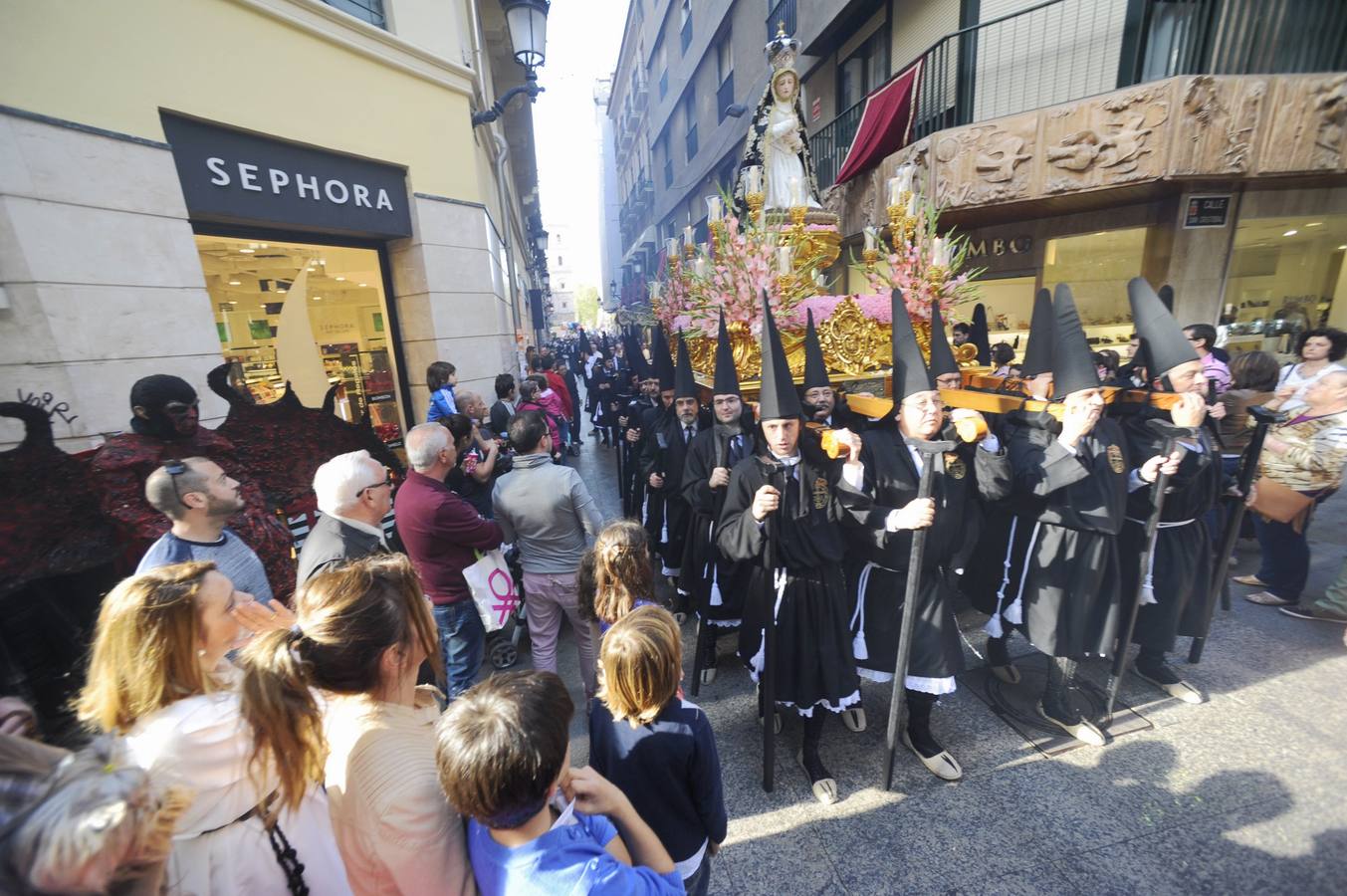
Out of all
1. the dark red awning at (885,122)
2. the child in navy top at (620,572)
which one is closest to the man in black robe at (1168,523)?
the child in navy top at (620,572)

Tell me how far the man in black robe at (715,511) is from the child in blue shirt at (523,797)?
2412 millimetres

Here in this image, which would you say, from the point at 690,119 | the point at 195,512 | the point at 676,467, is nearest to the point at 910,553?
the point at 676,467

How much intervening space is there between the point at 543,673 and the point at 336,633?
60 centimetres

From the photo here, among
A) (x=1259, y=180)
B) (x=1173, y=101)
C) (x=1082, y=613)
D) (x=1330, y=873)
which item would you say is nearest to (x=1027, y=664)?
(x=1082, y=613)

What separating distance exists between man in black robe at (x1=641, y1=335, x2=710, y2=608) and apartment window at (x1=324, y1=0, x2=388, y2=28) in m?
4.91

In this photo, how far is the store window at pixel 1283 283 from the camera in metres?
7.98

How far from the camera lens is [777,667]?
2.88m

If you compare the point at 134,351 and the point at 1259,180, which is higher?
the point at 1259,180

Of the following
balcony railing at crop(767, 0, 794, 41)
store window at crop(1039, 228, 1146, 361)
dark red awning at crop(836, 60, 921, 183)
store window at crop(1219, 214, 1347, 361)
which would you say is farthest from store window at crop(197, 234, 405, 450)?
balcony railing at crop(767, 0, 794, 41)

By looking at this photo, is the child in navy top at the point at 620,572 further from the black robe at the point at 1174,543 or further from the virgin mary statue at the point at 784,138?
the virgin mary statue at the point at 784,138

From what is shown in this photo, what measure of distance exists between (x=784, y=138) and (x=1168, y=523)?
520 centimetres

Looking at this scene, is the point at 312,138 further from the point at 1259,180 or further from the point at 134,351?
the point at 1259,180

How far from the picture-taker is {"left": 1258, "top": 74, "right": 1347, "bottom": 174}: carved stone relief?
6734mm

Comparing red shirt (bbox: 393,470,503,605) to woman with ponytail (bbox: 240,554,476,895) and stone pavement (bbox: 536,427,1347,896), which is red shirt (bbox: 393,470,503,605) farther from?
woman with ponytail (bbox: 240,554,476,895)
